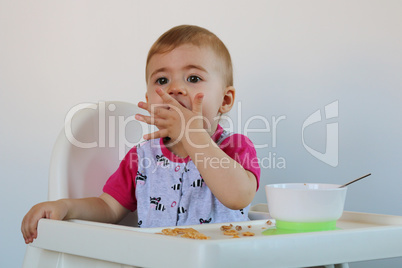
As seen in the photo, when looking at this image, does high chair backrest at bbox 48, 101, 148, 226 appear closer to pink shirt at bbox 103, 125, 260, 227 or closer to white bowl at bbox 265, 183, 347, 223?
pink shirt at bbox 103, 125, 260, 227

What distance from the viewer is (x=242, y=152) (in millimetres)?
968

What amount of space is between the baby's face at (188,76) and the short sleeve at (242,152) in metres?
0.06

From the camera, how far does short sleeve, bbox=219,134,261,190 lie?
921 mm

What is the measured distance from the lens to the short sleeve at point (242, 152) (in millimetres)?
921

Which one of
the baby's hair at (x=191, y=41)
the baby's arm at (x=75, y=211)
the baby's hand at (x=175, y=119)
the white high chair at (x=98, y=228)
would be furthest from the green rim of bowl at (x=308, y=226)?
the baby's hair at (x=191, y=41)

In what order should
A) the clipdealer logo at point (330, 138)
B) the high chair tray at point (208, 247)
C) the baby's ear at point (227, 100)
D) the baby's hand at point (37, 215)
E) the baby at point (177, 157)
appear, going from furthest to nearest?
the clipdealer logo at point (330, 138) < the baby's ear at point (227, 100) < the baby at point (177, 157) < the baby's hand at point (37, 215) < the high chair tray at point (208, 247)

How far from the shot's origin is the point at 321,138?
3.96ft

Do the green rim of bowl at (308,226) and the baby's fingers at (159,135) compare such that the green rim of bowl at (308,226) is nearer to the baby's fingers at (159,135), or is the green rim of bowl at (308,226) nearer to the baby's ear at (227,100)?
the baby's fingers at (159,135)

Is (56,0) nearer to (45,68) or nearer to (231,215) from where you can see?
(45,68)

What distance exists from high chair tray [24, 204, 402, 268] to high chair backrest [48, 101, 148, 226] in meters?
0.27

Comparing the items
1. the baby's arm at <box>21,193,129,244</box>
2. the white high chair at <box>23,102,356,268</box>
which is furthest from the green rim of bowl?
the baby's arm at <box>21,193,129,244</box>

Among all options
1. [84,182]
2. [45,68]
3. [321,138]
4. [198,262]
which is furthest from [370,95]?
[45,68]

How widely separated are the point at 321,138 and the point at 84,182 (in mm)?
558

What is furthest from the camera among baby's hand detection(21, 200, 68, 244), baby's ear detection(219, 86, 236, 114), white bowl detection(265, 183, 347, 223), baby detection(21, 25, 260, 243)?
baby's ear detection(219, 86, 236, 114)
